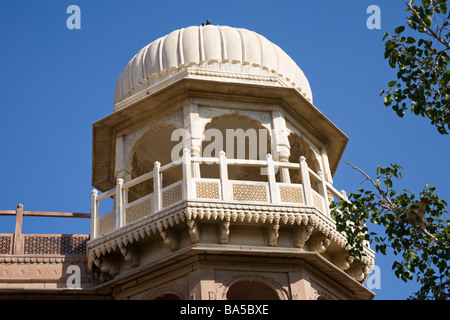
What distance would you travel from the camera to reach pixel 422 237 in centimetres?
1168

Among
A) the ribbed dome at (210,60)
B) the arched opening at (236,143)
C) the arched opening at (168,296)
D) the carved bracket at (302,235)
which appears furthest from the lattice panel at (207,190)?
the ribbed dome at (210,60)

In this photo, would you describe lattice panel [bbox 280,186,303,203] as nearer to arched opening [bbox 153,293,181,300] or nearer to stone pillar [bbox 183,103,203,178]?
stone pillar [bbox 183,103,203,178]

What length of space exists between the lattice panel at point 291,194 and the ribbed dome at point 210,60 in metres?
2.56

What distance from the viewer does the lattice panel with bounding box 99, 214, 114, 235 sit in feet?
50.1

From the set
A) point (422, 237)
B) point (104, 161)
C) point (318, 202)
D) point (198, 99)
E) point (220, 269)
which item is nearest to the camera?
point (422, 237)

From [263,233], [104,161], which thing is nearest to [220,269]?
→ [263,233]

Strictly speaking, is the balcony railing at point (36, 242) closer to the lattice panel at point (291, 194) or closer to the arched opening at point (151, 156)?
the arched opening at point (151, 156)

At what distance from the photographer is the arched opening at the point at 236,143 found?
56.5 ft

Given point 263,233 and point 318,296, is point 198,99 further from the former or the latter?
point 318,296

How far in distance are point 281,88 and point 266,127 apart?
74 centimetres

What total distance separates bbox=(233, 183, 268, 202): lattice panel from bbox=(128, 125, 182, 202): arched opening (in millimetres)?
3340

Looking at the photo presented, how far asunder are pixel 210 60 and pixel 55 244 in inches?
170

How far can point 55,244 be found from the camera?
15.8 m

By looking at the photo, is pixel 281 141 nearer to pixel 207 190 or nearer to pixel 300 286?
pixel 207 190
